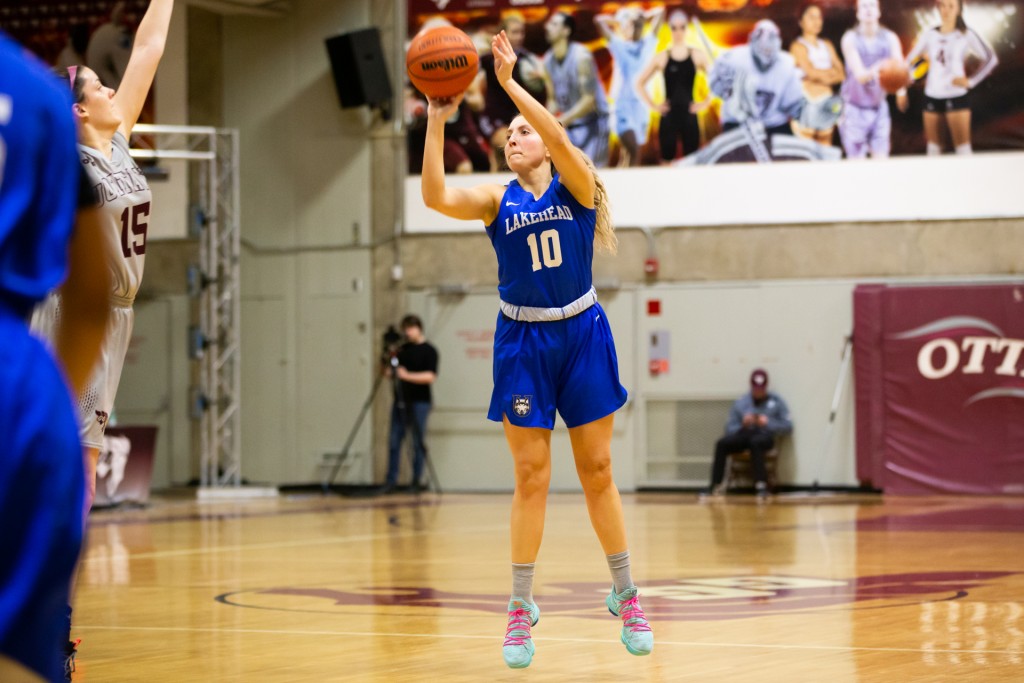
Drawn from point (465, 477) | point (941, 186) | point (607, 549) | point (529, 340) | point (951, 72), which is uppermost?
point (951, 72)

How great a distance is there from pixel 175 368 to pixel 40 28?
194 inches

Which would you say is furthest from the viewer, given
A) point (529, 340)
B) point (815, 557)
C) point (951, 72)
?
point (951, 72)

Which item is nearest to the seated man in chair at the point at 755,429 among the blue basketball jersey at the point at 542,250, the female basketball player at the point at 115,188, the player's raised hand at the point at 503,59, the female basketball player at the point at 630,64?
the female basketball player at the point at 630,64

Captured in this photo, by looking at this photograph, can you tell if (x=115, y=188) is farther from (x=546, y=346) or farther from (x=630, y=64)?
(x=630, y=64)

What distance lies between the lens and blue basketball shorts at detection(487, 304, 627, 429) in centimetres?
516

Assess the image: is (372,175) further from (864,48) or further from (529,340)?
(529,340)

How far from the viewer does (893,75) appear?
1681cm

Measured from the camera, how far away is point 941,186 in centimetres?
1670

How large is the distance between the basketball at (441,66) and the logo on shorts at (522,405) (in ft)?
3.80

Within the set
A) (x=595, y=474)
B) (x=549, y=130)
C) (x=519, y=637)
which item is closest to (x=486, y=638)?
(x=519, y=637)

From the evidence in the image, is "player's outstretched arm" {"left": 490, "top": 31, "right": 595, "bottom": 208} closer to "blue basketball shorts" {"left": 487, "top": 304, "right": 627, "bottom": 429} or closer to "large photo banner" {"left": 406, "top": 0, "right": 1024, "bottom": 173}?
"blue basketball shorts" {"left": 487, "top": 304, "right": 627, "bottom": 429}

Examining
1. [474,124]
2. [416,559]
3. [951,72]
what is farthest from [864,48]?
[416,559]

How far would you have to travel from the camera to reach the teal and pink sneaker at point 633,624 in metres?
5.05

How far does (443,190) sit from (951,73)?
42.6 feet
